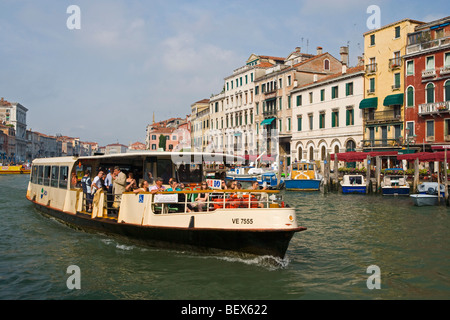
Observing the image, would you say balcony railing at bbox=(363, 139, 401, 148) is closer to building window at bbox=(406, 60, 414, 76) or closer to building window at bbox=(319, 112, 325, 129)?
building window at bbox=(406, 60, 414, 76)

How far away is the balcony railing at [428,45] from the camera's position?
31.9 m

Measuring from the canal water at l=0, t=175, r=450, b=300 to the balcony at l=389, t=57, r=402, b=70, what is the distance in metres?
24.1

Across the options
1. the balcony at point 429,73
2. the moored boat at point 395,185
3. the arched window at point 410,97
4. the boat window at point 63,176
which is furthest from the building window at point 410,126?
the boat window at point 63,176

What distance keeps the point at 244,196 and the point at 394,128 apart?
97.8 feet

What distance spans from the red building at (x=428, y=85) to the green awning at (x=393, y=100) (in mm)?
477

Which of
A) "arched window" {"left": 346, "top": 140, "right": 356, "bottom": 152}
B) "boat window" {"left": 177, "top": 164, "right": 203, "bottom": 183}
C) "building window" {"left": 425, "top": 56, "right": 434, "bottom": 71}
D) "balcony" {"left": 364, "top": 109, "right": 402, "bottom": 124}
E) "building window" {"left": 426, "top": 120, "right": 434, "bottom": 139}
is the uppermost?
"building window" {"left": 425, "top": 56, "right": 434, "bottom": 71}

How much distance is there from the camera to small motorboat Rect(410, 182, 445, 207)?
22219 mm

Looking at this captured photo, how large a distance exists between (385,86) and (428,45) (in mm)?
4808

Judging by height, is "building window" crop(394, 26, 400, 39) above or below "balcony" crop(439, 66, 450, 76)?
above

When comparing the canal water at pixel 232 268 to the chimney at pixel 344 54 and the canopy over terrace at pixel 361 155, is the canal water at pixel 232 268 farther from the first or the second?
the chimney at pixel 344 54

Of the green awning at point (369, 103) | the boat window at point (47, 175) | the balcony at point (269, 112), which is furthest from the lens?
the balcony at point (269, 112)

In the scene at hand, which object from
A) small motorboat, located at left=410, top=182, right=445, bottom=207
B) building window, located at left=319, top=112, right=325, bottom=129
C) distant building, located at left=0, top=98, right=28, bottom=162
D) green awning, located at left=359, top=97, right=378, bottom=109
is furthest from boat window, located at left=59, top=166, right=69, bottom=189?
distant building, located at left=0, top=98, right=28, bottom=162

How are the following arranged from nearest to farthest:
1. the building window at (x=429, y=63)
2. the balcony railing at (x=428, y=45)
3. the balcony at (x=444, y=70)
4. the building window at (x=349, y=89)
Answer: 1. the balcony at (x=444, y=70)
2. the balcony railing at (x=428, y=45)
3. the building window at (x=429, y=63)
4. the building window at (x=349, y=89)

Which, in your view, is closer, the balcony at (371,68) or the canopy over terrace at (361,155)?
the canopy over terrace at (361,155)
